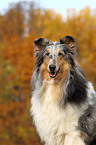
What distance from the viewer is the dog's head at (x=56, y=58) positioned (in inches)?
241

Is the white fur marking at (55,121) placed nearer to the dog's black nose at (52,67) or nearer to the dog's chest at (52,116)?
the dog's chest at (52,116)

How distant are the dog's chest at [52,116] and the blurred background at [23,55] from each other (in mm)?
22042

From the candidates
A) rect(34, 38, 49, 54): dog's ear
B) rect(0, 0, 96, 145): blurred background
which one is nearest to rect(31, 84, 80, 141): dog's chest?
rect(34, 38, 49, 54): dog's ear

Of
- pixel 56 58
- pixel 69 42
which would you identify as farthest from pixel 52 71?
pixel 69 42

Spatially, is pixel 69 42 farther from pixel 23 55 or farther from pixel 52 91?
pixel 23 55

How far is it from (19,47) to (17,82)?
1223cm

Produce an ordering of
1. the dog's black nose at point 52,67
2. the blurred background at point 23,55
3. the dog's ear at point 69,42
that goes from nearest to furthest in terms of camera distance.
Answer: the dog's black nose at point 52,67 < the dog's ear at point 69,42 < the blurred background at point 23,55

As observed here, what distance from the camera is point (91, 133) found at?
617cm

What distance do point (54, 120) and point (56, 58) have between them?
1.40 meters

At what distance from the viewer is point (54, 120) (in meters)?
6.23

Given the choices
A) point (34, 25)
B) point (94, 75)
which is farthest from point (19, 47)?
point (94, 75)

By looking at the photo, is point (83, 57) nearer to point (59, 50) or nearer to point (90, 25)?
point (90, 25)

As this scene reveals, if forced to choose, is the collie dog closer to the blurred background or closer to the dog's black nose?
the dog's black nose

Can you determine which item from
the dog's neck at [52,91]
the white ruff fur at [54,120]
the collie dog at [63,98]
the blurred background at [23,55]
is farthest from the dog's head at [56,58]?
the blurred background at [23,55]
